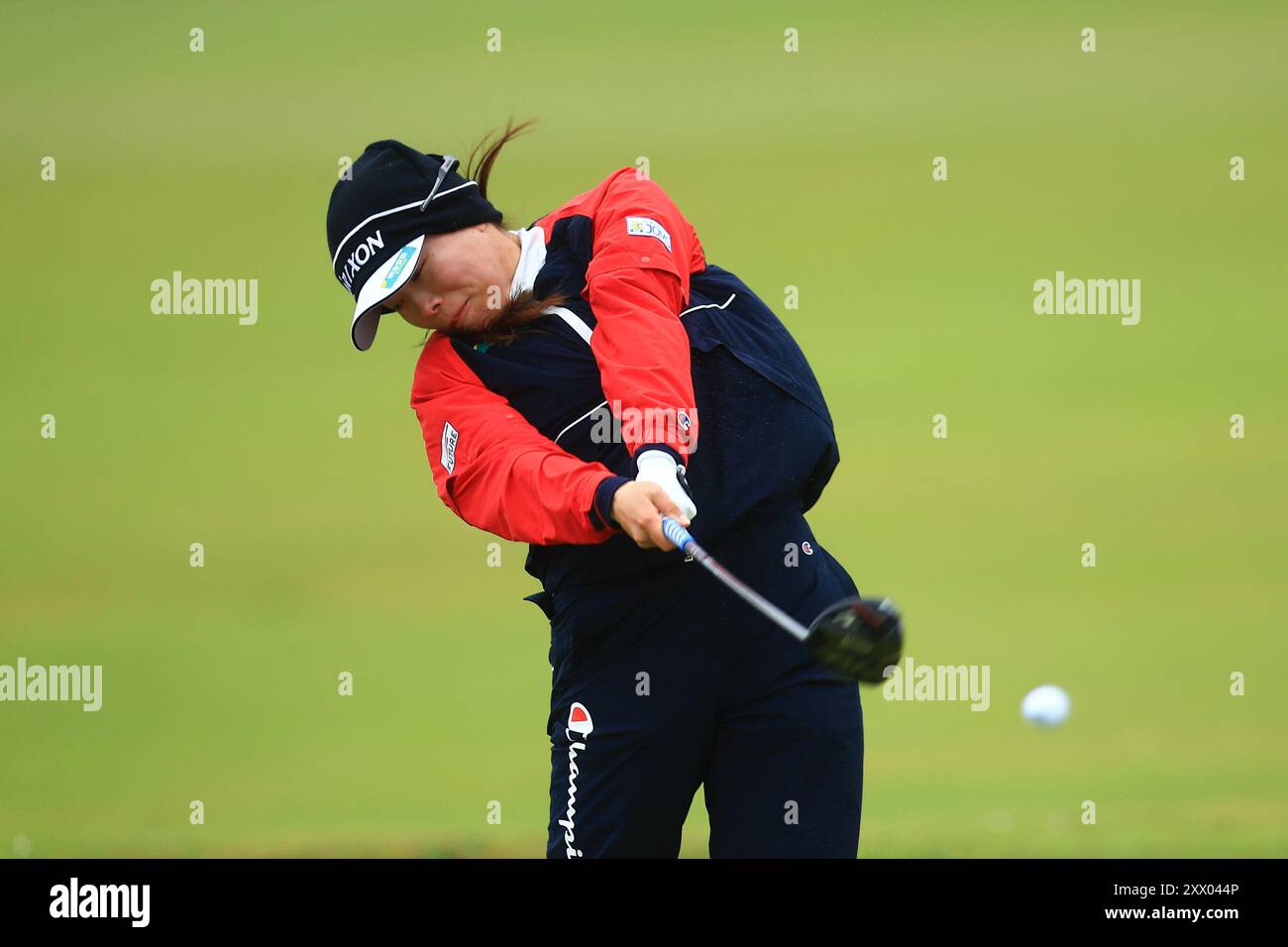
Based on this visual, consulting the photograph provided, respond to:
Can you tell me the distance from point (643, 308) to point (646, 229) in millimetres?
213

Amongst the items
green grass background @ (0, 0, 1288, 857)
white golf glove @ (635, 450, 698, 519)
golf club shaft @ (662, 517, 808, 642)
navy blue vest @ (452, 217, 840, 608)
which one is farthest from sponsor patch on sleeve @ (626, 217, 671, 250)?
green grass background @ (0, 0, 1288, 857)

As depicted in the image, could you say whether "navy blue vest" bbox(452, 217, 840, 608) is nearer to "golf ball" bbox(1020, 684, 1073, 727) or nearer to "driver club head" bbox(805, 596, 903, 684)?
"driver club head" bbox(805, 596, 903, 684)

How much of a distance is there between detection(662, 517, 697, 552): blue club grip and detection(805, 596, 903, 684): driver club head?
264mm

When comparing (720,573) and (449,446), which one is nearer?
(720,573)

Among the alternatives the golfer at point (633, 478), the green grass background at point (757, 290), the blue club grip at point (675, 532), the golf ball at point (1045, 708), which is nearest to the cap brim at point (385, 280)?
the golfer at point (633, 478)

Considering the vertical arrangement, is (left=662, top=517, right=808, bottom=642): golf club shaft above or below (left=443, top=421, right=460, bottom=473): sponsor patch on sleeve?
below

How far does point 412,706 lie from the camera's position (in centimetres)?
852

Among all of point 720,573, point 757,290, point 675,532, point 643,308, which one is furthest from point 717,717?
point 757,290

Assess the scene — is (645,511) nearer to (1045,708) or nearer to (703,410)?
(703,410)

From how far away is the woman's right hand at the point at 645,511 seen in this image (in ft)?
9.89

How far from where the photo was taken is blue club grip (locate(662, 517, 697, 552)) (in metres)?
3.01

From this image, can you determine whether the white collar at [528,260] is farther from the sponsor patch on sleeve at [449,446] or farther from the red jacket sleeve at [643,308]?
the sponsor patch on sleeve at [449,446]

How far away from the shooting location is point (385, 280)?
332 centimetres

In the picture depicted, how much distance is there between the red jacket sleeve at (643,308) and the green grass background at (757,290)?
11.6 ft
